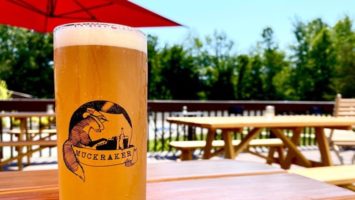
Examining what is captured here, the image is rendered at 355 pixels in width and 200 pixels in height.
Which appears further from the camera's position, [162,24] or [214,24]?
[214,24]

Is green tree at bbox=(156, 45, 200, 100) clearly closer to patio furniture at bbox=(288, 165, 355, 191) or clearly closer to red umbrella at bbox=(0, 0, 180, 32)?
red umbrella at bbox=(0, 0, 180, 32)

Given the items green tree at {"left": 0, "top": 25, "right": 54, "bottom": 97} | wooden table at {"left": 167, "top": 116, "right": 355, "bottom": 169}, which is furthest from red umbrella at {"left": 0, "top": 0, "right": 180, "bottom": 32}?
green tree at {"left": 0, "top": 25, "right": 54, "bottom": 97}

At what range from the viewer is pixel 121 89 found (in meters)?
0.43

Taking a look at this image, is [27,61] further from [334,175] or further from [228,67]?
[334,175]

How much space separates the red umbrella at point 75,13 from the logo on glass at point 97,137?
77.3 inches

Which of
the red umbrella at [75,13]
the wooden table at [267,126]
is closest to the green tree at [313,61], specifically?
the wooden table at [267,126]

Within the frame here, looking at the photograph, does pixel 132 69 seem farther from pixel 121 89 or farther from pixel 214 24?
pixel 214 24

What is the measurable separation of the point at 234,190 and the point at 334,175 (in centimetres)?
155

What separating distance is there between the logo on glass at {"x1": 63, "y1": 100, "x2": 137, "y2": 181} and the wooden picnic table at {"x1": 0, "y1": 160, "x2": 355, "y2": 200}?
0.71 ft

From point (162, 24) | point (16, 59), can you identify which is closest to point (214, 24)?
point (16, 59)

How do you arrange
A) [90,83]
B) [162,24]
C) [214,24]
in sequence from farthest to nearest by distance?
[214,24]
[162,24]
[90,83]

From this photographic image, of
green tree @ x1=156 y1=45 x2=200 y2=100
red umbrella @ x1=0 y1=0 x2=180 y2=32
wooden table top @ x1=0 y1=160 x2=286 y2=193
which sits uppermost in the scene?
green tree @ x1=156 y1=45 x2=200 y2=100

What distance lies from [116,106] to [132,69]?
0.18 feet

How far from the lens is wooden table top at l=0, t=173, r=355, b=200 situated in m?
0.62
